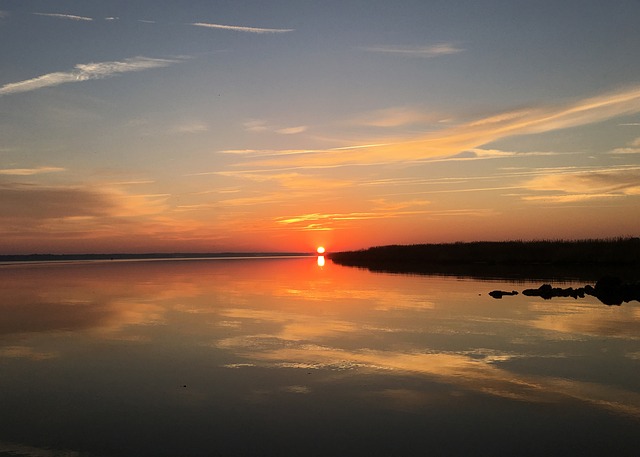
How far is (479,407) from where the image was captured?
10.4 m

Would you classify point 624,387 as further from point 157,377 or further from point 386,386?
point 157,377

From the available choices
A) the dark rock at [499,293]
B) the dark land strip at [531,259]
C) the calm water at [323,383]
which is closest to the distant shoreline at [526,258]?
the dark land strip at [531,259]

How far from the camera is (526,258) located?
212 feet

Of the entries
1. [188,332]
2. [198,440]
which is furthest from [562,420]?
[188,332]

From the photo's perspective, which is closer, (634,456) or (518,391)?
(634,456)

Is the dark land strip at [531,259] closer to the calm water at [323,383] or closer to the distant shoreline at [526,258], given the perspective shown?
the distant shoreline at [526,258]

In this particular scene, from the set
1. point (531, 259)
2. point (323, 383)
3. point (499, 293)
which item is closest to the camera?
point (323, 383)

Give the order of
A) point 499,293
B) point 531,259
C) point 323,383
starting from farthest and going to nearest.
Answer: point 531,259 < point 499,293 < point 323,383

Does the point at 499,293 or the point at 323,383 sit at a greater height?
A: the point at 499,293

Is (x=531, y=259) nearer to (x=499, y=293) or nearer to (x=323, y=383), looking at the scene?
(x=499, y=293)

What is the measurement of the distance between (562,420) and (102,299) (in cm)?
2755

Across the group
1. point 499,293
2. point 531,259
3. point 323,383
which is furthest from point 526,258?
point 323,383

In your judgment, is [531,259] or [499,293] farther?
[531,259]

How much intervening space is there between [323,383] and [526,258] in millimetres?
57312
